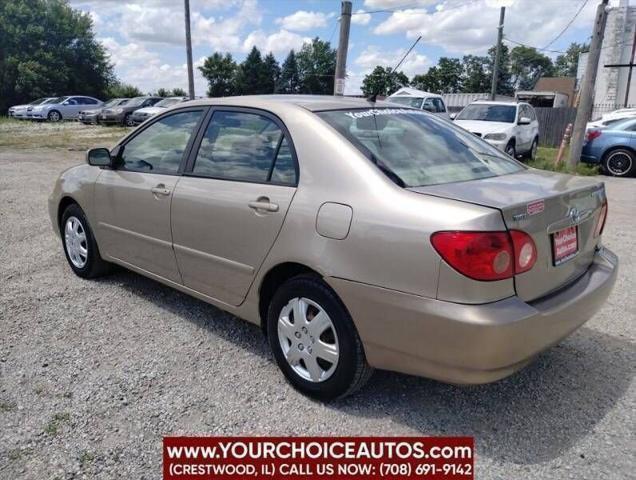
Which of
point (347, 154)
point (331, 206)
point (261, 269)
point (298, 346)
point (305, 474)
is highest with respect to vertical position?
point (347, 154)

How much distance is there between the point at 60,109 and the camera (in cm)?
3047

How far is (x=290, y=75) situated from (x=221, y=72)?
864 centimetres

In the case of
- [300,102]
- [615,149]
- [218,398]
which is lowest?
[218,398]

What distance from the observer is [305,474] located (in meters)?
2.54

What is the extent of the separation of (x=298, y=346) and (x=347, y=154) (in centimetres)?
105

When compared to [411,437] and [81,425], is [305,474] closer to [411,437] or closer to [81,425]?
[411,437]

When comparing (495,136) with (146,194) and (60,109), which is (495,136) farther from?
(60,109)

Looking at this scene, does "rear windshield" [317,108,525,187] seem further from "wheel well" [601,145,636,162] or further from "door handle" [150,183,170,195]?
"wheel well" [601,145,636,162]

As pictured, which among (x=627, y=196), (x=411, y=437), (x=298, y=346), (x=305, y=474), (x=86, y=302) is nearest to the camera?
(x=305, y=474)

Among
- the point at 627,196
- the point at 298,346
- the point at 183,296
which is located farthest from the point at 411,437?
the point at 627,196

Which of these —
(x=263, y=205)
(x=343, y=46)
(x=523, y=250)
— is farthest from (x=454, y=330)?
(x=343, y=46)

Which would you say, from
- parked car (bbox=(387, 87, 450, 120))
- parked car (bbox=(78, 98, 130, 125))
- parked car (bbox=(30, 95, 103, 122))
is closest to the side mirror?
parked car (bbox=(387, 87, 450, 120))

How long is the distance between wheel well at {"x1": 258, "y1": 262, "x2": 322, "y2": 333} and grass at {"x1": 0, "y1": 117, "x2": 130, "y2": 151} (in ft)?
51.2

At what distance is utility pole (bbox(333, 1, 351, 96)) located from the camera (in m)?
11.7
